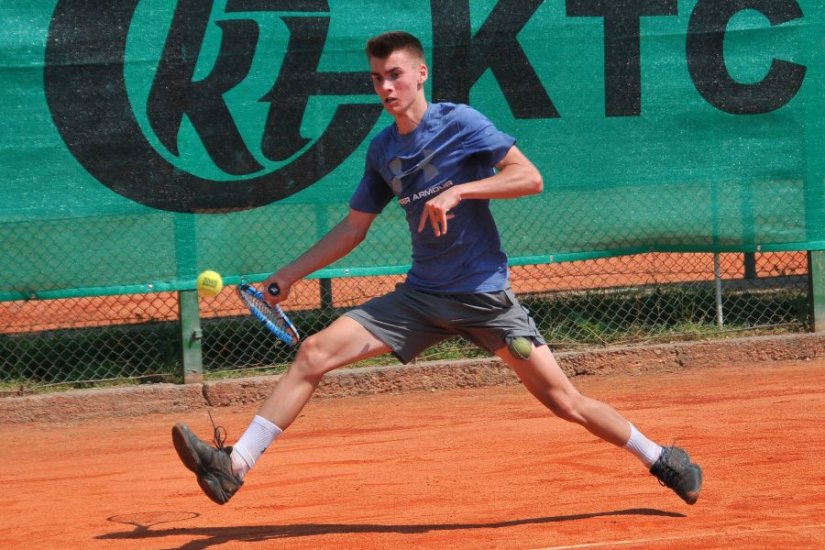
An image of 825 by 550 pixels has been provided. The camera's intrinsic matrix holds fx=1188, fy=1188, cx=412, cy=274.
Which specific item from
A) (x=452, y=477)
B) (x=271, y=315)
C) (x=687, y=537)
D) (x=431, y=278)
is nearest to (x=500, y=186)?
(x=431, y=278)

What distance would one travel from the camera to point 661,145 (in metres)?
8.05

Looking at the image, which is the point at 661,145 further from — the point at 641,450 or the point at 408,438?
the point at 641,450

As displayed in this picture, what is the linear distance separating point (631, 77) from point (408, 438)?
306cm

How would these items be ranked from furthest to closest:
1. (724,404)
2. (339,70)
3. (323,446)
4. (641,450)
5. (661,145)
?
1. (661,145)
2. (339,70)
3. (724,404)
4. (323,446)
5. (641,450)

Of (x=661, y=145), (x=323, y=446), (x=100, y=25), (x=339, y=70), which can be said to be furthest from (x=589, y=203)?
(x=100, y=25)

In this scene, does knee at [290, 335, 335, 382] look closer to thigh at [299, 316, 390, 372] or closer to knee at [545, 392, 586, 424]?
thigh at [299, 316, 390, 372]

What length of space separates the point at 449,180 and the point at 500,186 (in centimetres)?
27

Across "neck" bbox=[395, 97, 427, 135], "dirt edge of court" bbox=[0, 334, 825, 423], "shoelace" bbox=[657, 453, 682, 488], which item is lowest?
"dirt edge of court" bbox=[0, 334, 825, 423]

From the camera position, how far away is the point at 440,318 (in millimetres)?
4484

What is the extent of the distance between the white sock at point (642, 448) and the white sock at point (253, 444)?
1.35m

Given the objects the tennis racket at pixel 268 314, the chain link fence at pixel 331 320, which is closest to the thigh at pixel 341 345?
the tennis racket at pixel 268 314

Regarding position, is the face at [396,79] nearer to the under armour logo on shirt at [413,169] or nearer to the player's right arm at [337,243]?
the under armour logo on shirt at [413,169]

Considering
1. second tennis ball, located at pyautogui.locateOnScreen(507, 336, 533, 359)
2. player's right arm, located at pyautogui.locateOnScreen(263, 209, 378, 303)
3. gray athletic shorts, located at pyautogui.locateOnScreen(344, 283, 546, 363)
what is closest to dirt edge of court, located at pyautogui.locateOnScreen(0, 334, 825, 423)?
player's right arm, located at pyautogui.locateOnScreen(263, 209, 378, 303)

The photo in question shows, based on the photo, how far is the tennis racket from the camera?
4602 mm
